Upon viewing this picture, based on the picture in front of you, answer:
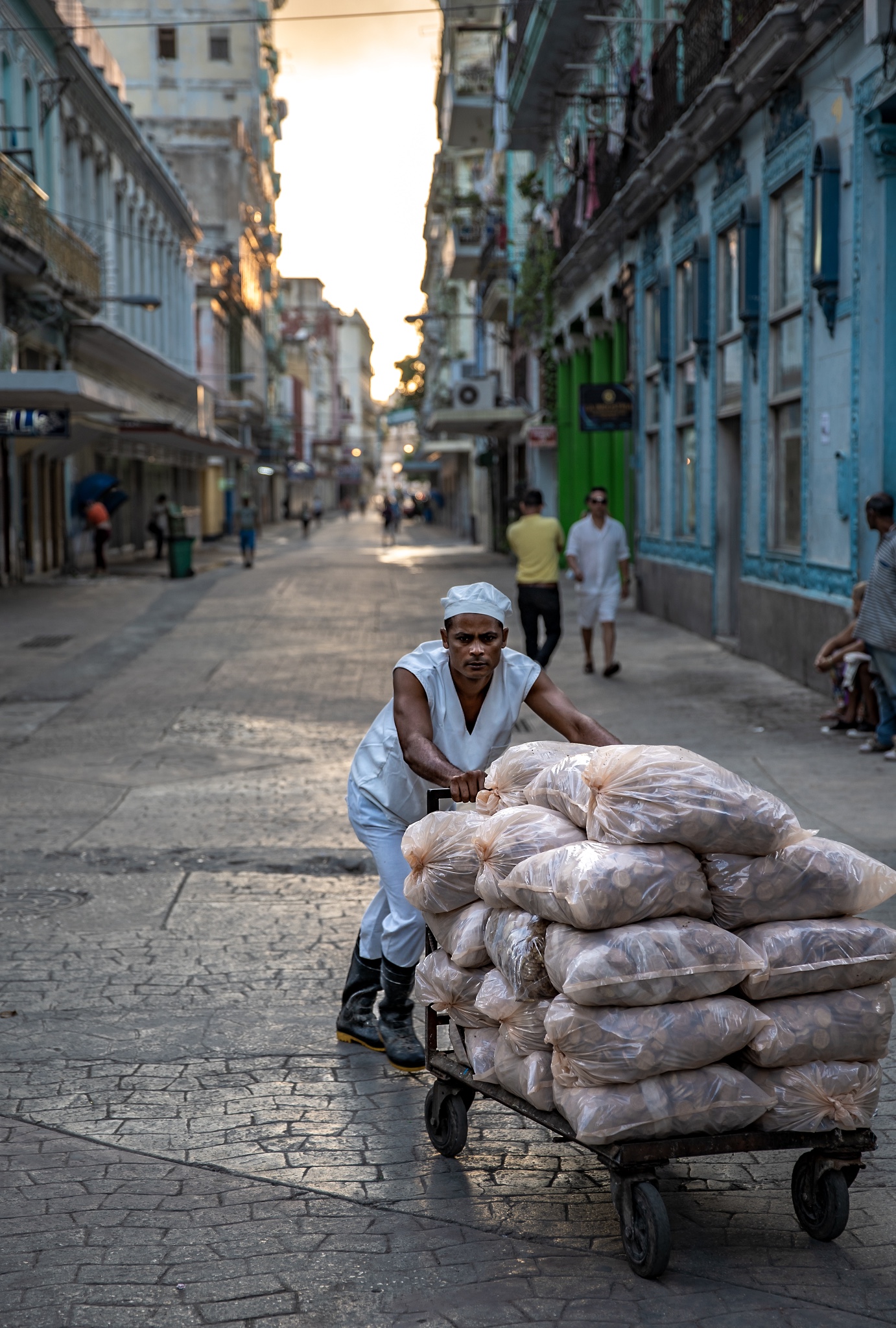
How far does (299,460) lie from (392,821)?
331 ft

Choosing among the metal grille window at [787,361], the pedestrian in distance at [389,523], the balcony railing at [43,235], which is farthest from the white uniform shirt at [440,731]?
the pedestrian in distance at [389,523]

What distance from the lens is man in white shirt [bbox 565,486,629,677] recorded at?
14.1 meters

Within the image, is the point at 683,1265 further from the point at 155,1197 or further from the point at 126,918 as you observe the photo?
the point at 126,918

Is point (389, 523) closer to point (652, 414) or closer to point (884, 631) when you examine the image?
point (652, 414)

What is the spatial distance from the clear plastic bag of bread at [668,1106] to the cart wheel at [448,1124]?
718 mm

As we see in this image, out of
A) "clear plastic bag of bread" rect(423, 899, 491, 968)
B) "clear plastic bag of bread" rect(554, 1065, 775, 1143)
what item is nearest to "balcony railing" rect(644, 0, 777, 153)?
"clear plastic bag of bread" rect(423, 899, 491, 968)

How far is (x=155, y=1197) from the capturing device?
383 centimetres

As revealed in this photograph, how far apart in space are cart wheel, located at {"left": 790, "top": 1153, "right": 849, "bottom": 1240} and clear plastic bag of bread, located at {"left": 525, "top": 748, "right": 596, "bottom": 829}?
0.96 metres

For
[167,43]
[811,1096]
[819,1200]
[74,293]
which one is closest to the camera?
[811,1096]

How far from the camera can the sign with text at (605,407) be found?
69.5ft

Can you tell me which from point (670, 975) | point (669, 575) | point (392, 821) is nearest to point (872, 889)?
point (670, 975)

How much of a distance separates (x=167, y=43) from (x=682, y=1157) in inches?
2565

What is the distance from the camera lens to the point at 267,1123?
4.34 metres

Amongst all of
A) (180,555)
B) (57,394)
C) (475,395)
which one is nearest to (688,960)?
(57,394)
